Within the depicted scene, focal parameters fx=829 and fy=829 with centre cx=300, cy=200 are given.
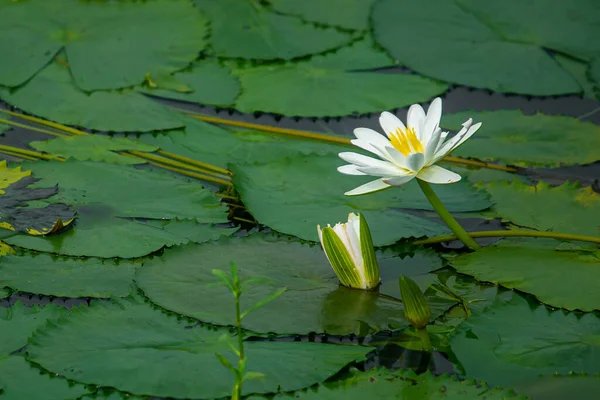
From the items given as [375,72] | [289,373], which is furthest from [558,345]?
[375,72]

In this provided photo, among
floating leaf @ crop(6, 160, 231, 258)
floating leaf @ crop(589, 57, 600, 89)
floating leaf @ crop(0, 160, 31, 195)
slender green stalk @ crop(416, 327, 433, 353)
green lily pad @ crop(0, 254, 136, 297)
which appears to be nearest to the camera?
slender green stalk @ crop(416, 327, 433, 353)

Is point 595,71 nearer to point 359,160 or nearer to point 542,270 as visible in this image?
point 542,270

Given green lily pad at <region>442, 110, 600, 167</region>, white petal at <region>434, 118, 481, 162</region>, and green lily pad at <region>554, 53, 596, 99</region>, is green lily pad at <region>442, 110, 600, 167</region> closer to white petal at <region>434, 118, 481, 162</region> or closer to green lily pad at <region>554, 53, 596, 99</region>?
green lily pad at <region>554, 53, 596, 99</region>

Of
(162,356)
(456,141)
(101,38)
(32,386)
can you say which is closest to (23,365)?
(32,386)

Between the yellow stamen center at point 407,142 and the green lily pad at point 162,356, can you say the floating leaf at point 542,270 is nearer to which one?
the yellow stamen center at point 407,142

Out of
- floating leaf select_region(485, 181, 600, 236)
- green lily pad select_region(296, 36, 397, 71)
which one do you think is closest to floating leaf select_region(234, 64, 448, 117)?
green lily pad select_region(296, 36, 397, 71)
